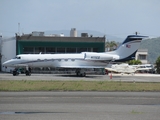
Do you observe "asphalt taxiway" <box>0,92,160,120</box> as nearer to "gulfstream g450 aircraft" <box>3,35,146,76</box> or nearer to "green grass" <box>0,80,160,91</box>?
"green grass" <box>0,80,160,91</box>

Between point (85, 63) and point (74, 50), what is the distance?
12.8m

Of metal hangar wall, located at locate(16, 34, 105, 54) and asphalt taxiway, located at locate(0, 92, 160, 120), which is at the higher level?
metal hangar wall, located at locate(16, 34, 105, 54)

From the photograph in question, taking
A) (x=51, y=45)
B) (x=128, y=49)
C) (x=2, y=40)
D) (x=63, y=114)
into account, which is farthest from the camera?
(x=2, y=40)

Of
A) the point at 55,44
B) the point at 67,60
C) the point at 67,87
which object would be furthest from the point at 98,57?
the point at 67,87

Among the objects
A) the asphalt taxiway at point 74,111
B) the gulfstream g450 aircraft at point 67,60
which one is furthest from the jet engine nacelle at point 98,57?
the asphalt taxiway at point 74,111

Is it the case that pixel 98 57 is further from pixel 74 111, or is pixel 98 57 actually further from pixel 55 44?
pixel 74 111

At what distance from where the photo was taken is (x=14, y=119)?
11859 millimetres

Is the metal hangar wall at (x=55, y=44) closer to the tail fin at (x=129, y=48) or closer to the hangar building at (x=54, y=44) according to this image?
the hangar building at (x=54, y=44)

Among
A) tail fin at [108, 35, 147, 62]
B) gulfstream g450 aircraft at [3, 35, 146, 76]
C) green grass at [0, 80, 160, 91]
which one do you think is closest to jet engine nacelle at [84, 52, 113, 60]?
gulfstream g450 aircraft at [3, 35, 146, 76]

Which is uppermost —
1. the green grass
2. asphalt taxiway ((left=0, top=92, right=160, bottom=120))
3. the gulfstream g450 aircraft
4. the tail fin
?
the tail fin

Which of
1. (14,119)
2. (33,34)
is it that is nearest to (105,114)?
(14,119)

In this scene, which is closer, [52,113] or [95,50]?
[52,113]

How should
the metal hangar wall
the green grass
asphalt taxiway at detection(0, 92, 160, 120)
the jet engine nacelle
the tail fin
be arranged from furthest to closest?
1. the metal hangar wall
2. the tail fin
3. the jet engine nacelle
4. the green grass
5. asphalt taxiway at detection(0, 92, 160, 120)

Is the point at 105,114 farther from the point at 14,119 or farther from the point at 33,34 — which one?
the point at 33,34
